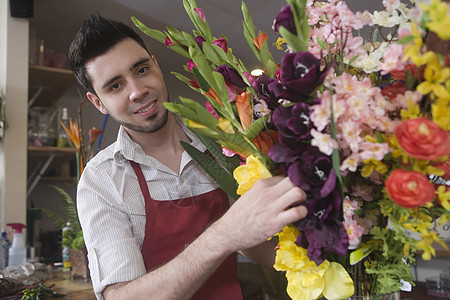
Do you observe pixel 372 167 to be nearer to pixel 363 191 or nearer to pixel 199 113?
pixel 363 191

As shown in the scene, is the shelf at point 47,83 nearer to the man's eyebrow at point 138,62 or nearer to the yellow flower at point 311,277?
the man's eyebrow at point 138,62

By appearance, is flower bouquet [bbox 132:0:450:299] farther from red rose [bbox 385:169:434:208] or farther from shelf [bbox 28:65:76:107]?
shelf [bbox 28:65:76:107]

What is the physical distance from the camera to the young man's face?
1161mm

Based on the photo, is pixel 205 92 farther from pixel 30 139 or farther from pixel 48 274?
pixel 30 139

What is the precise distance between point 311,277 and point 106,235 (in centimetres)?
61

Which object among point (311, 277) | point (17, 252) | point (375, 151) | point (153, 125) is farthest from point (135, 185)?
point (17, 252)

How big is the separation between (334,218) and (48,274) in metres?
2.11

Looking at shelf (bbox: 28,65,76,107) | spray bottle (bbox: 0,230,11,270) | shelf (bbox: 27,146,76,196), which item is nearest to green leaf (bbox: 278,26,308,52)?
spray bottle (bbox: 0,230,11,270)

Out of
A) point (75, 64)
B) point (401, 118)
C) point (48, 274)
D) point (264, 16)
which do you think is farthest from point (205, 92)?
point (264, 16)

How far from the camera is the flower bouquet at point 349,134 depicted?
0.49 m

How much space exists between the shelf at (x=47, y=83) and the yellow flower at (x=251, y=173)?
2593 mm

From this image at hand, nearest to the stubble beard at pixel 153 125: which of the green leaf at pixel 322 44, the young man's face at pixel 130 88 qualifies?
the young man's face at pixel 130 88

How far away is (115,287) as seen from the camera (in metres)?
1.00

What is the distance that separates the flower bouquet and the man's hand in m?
0.02
